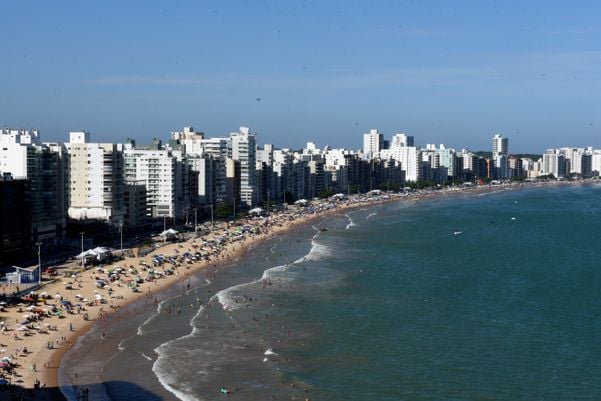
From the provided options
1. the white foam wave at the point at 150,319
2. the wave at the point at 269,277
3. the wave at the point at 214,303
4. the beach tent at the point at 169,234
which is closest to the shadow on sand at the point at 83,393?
the wave at the point at 214,303

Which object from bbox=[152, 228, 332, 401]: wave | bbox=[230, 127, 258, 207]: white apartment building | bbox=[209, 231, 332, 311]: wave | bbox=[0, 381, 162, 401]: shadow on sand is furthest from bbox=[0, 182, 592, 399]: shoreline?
bbox=[230, 127, 258, 207]: white apartment building

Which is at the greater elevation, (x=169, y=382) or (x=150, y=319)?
(x=150, y=319)

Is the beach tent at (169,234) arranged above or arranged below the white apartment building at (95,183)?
below

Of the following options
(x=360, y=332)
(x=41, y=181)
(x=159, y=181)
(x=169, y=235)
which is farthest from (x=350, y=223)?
(x=360, y=332)

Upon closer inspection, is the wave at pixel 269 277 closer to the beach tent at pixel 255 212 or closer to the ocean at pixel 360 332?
the ocean at pixel 360 332

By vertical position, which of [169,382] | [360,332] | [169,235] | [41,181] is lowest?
[169,382]

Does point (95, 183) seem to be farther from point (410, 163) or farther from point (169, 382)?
point (410, 163)

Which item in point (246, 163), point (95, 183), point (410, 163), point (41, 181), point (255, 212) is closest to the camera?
point (41, 181)
